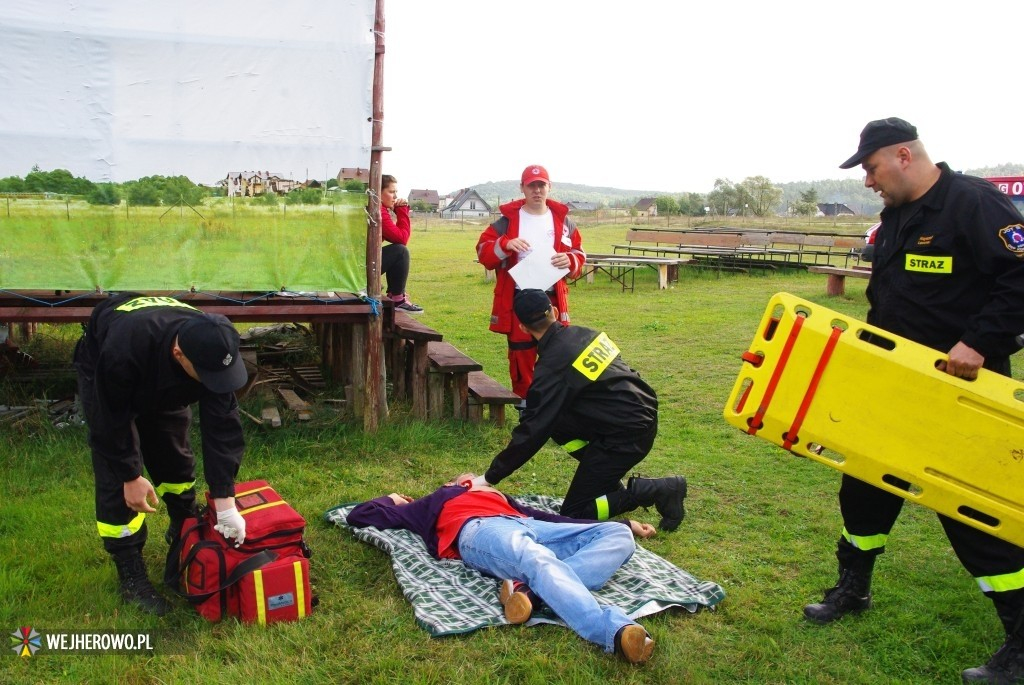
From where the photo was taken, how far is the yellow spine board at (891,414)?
3219mm

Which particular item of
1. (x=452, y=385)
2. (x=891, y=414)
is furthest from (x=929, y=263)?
(x=452, y=385)

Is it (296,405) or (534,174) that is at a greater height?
(534,174)

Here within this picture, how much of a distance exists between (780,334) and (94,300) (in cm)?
516

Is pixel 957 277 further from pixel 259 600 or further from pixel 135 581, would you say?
pixel 135 581

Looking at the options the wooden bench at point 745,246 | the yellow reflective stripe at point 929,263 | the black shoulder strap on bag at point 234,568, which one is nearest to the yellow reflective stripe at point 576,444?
the black shoulder strap on bag at point 234,568

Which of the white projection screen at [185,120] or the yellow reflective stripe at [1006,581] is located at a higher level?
the white projection screen at [185,120]

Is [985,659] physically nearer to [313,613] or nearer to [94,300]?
[313,613]

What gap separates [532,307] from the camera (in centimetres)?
482

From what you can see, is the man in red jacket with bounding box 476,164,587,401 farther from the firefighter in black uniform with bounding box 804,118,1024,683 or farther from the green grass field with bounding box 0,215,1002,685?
the firefighter in black uniform with bounding box 804,118,1024,683

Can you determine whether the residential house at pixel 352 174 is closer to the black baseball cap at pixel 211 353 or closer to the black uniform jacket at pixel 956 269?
the black baseball cap at pixel 211 353

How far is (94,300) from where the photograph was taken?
619 centimetres

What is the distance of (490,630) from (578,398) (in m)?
1.52

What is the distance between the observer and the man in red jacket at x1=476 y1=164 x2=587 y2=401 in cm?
658

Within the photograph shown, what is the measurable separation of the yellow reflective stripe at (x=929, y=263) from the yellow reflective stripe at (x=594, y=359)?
68.2 inches
